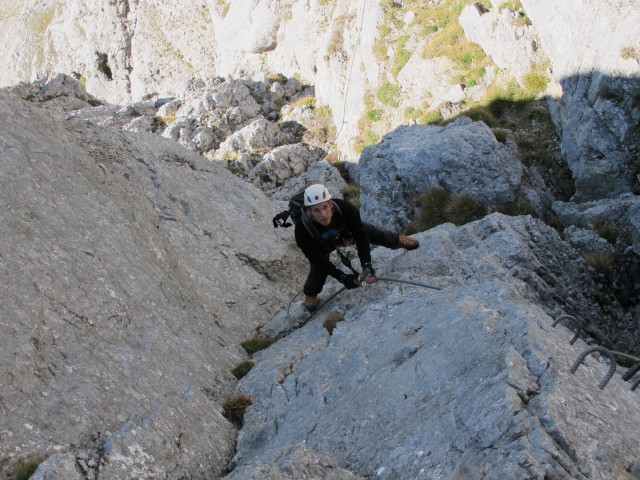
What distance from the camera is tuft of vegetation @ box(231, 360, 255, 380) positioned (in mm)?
9518

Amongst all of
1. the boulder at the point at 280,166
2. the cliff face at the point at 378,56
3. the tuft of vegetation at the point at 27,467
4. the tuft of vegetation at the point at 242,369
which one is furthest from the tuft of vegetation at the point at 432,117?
the tuft of vegetation at the point at 27,467

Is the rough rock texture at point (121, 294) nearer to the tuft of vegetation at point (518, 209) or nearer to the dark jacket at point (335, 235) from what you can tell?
the dark jacket at point (335, 235)

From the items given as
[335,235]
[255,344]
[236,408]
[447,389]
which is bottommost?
[255,344]

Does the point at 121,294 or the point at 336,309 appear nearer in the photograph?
the point at 121,294

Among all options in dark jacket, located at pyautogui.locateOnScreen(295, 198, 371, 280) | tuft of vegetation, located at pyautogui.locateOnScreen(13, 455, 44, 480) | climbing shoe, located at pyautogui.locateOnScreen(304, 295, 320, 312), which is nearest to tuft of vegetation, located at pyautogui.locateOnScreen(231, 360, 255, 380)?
climbing shoe, located at pyautogui.locateOnScreen(304, 295, 320, 312)

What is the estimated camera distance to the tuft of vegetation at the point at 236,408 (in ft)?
26.7

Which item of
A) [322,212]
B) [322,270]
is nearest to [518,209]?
[322,270]

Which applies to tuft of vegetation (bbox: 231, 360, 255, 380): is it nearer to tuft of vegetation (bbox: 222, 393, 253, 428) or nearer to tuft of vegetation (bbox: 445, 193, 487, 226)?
tuft of vegetation (bbox: 222, 393, 253, 428)

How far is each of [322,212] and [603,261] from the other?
787cm

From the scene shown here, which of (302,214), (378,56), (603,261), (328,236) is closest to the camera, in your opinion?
(302,214)

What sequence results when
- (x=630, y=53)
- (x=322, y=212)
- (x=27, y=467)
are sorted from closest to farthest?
(x=27, y=467), (x=322, y=212), (x=630, y=53)

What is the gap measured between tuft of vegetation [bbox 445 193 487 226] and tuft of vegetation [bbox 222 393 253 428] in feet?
29.9

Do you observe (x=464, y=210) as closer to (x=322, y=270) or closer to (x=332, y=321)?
(x=322, y=270)

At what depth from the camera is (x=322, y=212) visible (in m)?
9.42
